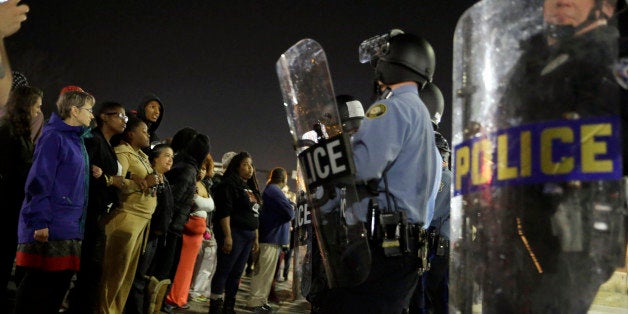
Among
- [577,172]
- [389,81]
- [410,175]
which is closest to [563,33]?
[577,172]

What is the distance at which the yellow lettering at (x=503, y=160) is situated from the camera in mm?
1495

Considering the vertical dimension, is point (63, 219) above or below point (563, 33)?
below

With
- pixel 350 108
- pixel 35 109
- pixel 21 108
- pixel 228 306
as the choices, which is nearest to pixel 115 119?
pixel 35 109

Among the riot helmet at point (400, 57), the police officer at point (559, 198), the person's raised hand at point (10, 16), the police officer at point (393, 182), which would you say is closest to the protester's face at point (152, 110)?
the riot helmet at point (400, 57)

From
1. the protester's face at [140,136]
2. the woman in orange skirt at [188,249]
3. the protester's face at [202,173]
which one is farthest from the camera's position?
the protester's face at [202,173]

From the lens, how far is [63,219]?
3.50 m

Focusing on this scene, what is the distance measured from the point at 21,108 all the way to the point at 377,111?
110 inches

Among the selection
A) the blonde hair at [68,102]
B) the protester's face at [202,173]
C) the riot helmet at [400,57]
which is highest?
the riot helmet at [400,57]

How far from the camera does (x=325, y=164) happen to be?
2.41 meters

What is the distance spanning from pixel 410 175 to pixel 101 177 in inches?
98.4

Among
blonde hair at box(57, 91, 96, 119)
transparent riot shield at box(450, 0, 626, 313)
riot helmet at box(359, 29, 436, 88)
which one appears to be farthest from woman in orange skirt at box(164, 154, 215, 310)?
transparent riot shield at box(450, 0, 626, 313)

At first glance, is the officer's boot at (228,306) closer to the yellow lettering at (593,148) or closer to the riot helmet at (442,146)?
the riot helmet at (442,146)

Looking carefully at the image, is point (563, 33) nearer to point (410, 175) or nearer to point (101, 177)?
point (410, 175)

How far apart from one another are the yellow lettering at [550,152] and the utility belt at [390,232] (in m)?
1.03
